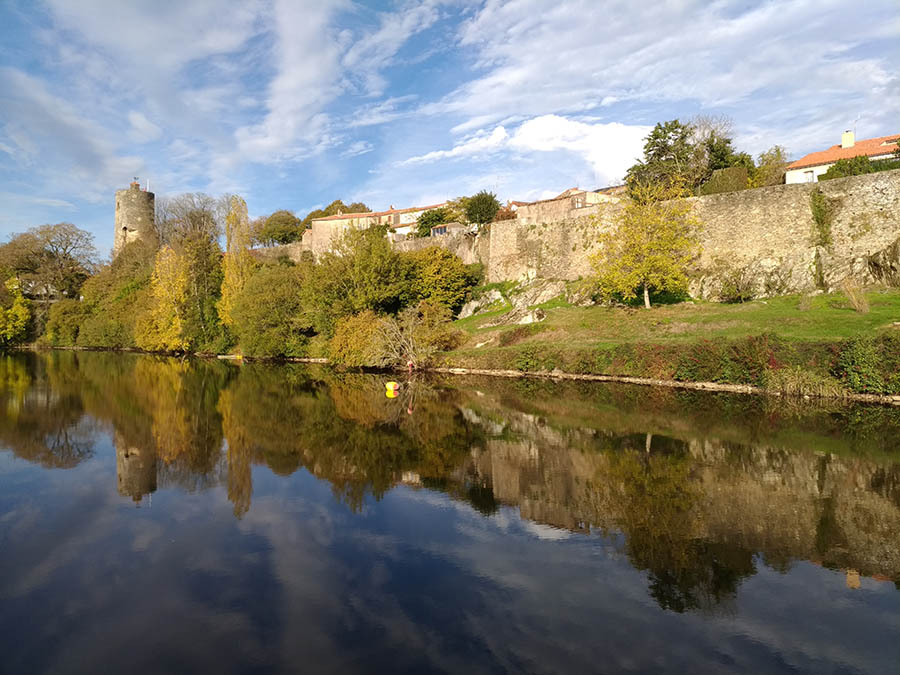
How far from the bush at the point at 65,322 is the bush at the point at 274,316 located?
22.1 m

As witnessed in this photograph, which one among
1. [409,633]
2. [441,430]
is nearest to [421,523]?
[409,633]

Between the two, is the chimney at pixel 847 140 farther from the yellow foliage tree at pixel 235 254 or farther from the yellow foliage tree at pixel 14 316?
the yellow foliage tree at pixel 14 316

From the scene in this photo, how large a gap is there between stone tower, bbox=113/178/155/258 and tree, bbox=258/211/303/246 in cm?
1253

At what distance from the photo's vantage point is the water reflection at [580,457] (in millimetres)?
7426

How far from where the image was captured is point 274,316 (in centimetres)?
3634

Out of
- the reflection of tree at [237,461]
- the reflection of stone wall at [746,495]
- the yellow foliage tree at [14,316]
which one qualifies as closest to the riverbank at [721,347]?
the reflection of stone wall at [746,495]

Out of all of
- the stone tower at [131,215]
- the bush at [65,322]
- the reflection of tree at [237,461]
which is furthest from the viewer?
the stone tower at [131,215]

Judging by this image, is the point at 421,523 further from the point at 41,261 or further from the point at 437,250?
the point at 41,261

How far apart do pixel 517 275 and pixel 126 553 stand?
3355cm

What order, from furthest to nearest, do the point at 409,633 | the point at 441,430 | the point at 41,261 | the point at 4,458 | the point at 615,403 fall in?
1. the point at 41,261
2. the point at 615,403
3. the point at 441,430
4. the point at 4,458
5. the point at 409,633

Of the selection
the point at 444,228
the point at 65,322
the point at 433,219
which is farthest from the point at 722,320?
the point at 65,322

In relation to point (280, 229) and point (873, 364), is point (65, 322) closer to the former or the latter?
point (280, 229)

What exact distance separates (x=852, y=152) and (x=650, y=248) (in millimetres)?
25505

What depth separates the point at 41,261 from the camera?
5209 cm
